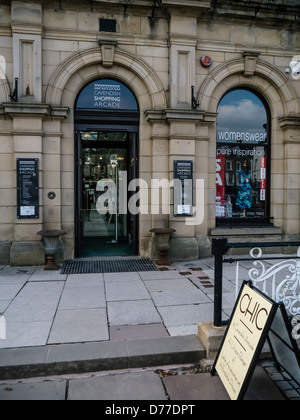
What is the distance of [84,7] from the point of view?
27.0 feet

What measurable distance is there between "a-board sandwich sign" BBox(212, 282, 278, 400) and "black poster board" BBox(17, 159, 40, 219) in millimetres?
5843

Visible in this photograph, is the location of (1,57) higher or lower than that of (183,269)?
higher

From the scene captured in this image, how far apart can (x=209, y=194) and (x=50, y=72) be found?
5118 millimetres

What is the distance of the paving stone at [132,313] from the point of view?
15.9ft

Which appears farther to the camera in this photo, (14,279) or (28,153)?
(28,153)

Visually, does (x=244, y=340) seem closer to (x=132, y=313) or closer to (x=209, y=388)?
(x=209, y=388)

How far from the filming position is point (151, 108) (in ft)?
28.5

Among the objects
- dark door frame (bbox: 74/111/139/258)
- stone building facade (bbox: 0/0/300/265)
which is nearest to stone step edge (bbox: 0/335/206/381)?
stone building facade (bbox: 0/0/300/265)

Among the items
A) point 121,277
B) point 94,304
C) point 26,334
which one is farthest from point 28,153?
point 26,334

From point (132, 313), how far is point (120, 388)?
176cm

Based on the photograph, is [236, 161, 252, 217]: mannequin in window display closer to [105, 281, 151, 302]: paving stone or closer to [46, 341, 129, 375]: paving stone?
[105, 281, 151, 302]: paving stone

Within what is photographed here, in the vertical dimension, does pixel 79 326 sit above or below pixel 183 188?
below
